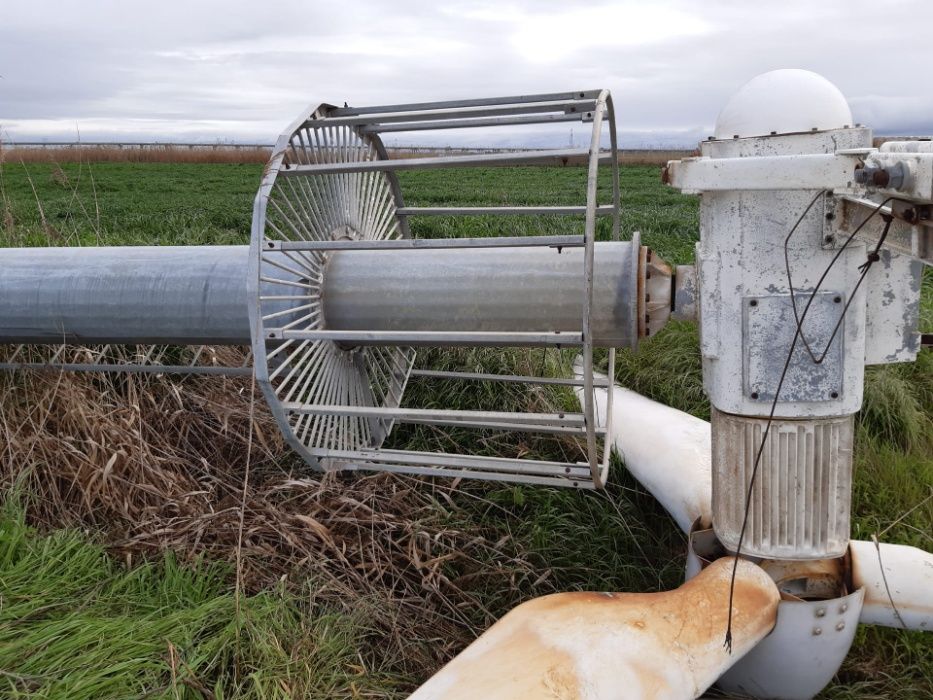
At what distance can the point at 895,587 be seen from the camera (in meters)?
2.03

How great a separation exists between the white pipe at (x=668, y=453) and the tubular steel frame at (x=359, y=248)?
0.27m

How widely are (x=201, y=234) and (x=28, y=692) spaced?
18.0 ft

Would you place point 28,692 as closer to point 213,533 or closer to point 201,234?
point 213,533

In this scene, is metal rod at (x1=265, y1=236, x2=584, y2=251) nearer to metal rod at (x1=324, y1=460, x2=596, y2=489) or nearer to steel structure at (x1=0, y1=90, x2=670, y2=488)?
steel structure at (x1=0, y1=90, x2=670, y2=488)

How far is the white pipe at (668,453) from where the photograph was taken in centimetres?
241

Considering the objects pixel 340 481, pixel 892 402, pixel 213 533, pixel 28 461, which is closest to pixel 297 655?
pixel 213 533

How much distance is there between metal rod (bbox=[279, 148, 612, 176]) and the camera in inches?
80.7

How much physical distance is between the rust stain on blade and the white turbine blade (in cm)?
26

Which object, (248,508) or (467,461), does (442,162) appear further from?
Answer: (248,508)

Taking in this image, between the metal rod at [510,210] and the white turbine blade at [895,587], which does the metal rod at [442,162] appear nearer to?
the metal rod at [510,210]

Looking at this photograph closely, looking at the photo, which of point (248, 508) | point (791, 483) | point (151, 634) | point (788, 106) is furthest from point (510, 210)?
point (151, 634)

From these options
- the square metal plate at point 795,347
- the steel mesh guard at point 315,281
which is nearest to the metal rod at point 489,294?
the steel mesh guard at point 315,281

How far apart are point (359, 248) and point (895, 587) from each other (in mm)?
1561

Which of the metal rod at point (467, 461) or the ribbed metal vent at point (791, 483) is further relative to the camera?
the metal rod at point (467, 461)
